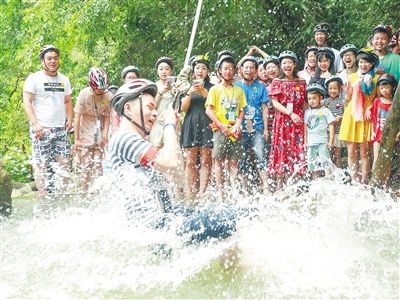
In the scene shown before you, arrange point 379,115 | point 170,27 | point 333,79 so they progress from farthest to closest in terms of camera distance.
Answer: point 170,27 < point 333,79 < point 379,115

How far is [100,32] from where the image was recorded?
14953 mm

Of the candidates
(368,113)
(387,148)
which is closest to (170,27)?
(368,113)

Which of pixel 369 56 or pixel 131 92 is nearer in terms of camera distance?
pixel 131 92

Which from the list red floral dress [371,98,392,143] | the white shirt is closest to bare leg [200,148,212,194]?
the white shirt

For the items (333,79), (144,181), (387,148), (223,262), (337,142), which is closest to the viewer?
(144,181)

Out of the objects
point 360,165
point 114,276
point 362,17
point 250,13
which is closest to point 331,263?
point 114,276

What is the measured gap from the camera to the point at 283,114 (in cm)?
877

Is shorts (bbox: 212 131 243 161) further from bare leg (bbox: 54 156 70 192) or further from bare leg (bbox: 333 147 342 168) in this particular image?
bare leg (bbox: 54 156 70 192)

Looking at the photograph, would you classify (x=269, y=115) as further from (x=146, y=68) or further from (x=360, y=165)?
(x=146, y=68)

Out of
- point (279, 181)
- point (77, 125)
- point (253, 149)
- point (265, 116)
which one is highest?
point (265, 116)

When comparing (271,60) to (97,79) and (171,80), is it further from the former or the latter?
(97,79)

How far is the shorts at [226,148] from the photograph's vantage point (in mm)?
8602

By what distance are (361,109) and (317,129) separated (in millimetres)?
606

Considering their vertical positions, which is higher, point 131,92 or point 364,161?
point 131,92
